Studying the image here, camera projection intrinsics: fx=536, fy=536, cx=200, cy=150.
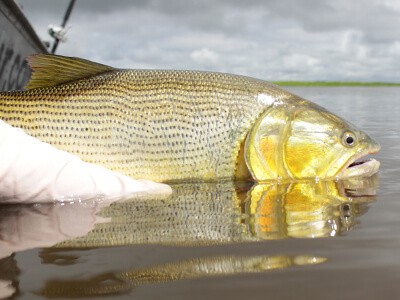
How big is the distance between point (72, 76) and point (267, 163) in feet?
5.75

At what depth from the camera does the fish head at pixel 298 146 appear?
4242 millimetres

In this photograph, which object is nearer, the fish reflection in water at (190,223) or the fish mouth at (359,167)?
the fish reflection in water at (190,223)

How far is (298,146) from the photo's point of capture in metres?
4.25

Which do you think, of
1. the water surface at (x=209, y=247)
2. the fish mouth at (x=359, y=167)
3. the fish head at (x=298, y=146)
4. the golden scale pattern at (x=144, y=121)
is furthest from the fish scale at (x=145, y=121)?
the fish mouth at (x=359, y=167)

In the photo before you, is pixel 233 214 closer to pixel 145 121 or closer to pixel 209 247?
pixel 209 247

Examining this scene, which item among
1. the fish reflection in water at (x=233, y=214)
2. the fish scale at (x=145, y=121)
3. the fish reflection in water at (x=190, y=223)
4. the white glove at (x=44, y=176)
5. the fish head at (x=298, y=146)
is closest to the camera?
the fish reflection in water at (x=190, y=223)

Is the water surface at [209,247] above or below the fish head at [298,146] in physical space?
below

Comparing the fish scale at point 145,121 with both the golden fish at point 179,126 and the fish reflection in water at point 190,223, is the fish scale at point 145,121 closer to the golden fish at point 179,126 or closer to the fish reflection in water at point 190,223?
the golden fish at point 179,126

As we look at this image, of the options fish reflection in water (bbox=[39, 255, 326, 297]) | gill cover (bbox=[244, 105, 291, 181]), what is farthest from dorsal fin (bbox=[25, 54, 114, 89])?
fish reflection in water (bbox=[39, 255, 326, 297])

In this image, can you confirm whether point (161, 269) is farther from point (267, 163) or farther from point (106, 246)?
point (267, 163)

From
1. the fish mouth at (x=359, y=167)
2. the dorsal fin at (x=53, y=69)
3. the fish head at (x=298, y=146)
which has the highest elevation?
the dorsal fin at (x=53, y=69)

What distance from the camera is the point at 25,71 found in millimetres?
10328

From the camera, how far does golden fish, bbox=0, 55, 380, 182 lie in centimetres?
416

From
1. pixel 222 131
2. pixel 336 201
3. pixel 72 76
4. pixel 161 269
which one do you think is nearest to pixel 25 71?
pixel 72 76
